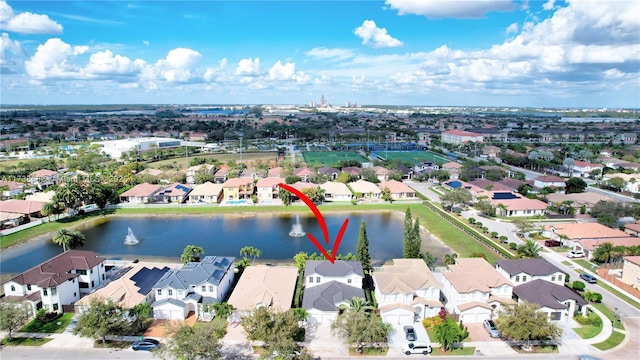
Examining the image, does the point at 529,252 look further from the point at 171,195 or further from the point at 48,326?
the point at 171,195

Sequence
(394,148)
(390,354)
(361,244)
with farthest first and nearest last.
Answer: (394,148)
(361,244)
(390,354)

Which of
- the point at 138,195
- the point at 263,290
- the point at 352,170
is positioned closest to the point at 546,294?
the point at 263,290

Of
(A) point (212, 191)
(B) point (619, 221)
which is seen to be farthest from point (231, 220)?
(B) point (619, 221)

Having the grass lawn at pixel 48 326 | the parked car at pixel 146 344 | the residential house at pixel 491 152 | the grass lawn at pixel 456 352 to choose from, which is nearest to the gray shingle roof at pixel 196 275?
the parked car at pixel 146 344

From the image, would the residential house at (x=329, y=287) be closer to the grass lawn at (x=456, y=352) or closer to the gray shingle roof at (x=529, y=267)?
the grass lawn at (x=456, y=352)

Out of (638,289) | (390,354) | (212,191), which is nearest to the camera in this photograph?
(390,354)

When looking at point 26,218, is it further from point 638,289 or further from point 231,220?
point 638,289
